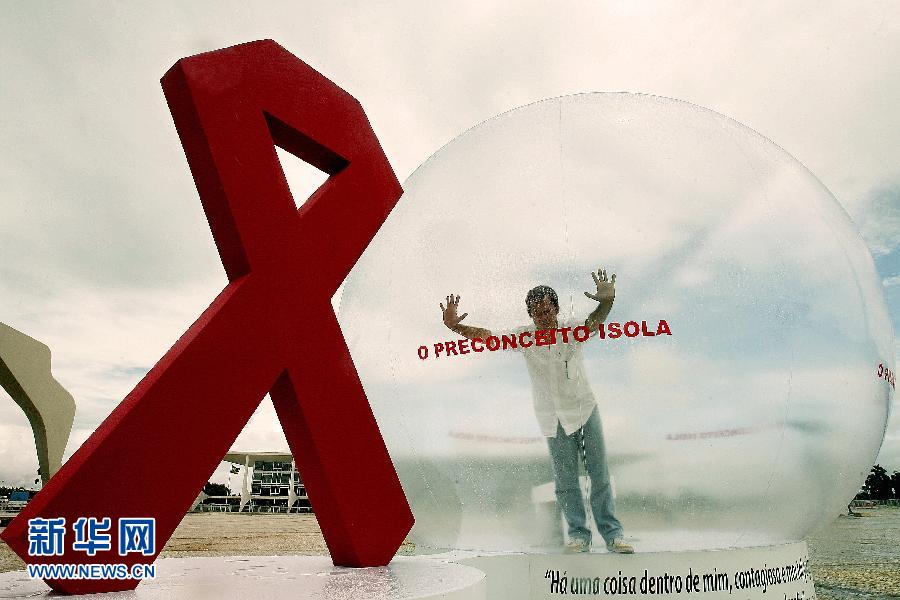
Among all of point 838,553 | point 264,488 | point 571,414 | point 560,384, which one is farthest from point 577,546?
point 264,488

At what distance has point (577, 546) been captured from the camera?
329 centimetres

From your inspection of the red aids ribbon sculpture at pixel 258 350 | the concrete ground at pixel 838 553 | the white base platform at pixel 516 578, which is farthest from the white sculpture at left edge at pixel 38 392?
the red aids ribbon sculpture at pixel 258 350

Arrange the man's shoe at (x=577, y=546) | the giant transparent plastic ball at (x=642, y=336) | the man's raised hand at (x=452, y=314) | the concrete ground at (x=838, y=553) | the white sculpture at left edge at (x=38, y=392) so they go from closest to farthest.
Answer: the giant transparent plastic ball at (x=642, y=336) → the man's shoe at (x=577, y=546) → the man's raised hand at (x=452, y=314) → the concrete ground at (x=838, y=553) → the white sculpture at left edge at (x=38, y=392)

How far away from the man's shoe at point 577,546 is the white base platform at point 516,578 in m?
0.03

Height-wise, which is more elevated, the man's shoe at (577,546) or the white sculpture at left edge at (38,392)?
the white sculpture at left edge at (38,392)

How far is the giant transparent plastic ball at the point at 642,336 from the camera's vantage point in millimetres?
3158

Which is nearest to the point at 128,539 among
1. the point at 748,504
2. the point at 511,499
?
the point at 511,499

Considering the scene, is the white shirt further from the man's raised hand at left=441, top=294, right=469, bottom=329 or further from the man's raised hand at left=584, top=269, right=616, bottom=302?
the man's raised hand at left=441, top=294, right=469, bottom=329

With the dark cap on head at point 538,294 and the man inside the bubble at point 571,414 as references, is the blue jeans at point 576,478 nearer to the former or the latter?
the man inside the bubble at point 571,414

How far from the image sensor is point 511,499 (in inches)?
133

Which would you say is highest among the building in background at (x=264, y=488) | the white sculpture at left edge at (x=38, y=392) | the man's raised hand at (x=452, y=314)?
the white sculpture at left edge at (x=38, y=392)

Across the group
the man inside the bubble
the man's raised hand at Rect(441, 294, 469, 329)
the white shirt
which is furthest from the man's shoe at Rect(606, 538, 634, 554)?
the man's raised hand at Rect(441, 294, 469, 329)

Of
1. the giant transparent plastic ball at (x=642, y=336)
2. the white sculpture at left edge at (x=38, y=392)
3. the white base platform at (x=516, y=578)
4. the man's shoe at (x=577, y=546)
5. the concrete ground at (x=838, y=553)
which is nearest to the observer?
the white base platform at (x=516, y=578)

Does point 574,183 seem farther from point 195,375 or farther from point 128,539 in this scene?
point 128,539
